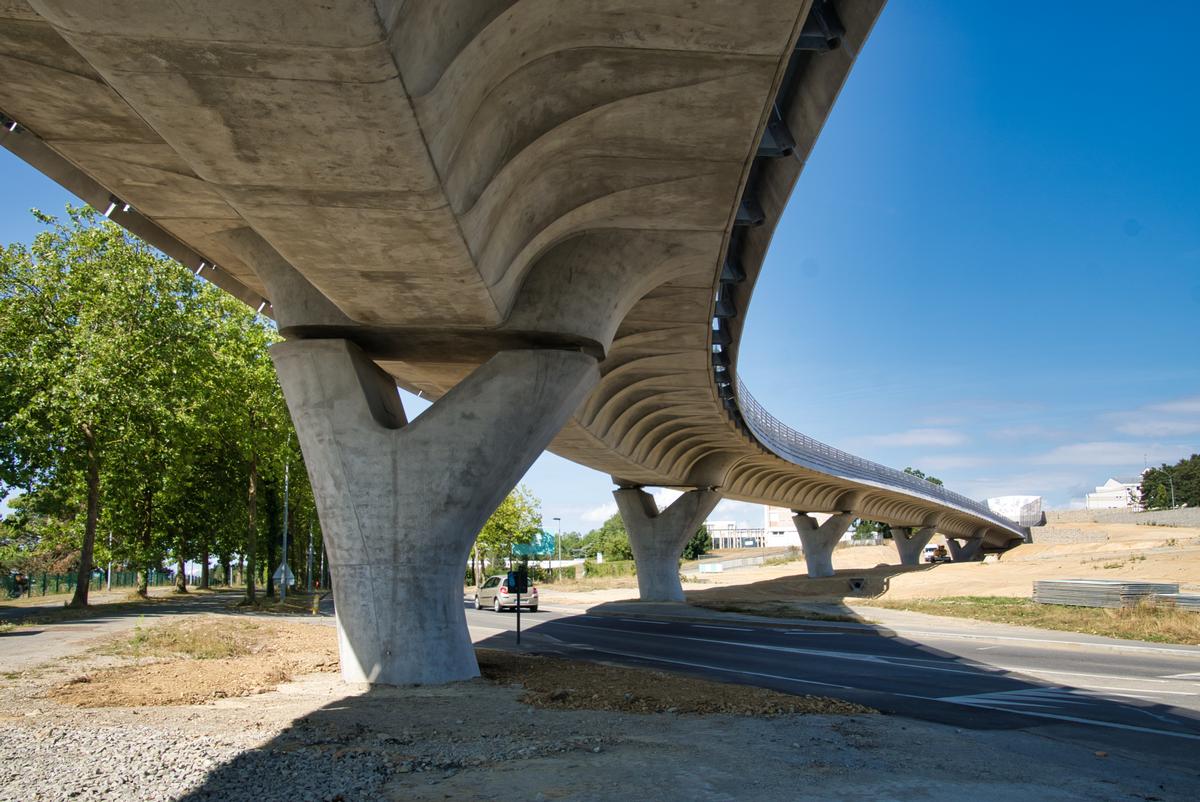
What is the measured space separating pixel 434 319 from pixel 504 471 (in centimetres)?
248

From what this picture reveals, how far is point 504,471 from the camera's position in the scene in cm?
1217

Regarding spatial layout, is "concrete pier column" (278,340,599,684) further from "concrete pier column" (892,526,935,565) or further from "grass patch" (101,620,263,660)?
"concrete pier column" (892,526,935,565)

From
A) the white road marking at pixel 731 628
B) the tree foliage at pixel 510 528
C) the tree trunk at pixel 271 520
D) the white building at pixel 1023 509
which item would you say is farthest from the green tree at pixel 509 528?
the white building at pixel 1023 509

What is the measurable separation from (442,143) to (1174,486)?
501 feet

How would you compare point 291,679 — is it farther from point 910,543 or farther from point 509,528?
point 910,543

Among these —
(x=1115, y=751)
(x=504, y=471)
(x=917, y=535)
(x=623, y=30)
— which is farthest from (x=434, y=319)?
(x=917, y=535)

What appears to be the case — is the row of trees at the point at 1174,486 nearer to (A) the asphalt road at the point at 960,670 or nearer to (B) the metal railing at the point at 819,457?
(B) the metal railing at the point at 819,457

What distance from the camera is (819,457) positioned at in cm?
4706

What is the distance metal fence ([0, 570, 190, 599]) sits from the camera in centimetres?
5097

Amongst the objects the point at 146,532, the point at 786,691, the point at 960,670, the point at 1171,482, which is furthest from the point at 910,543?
→ the point at 786,691

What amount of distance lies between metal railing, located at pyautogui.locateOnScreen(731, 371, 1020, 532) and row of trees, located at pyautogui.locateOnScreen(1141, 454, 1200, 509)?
73.3 metres

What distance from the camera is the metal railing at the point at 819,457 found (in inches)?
1254

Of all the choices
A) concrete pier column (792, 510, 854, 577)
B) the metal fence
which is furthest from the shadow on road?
concrete pier column (792, 510, 854, 577)

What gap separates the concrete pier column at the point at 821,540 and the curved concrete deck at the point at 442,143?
1885 inches
